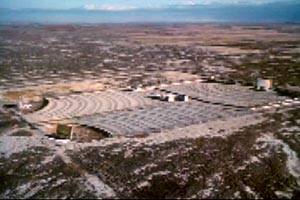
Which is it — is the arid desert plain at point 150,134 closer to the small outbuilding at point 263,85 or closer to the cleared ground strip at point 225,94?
the cleared ground strip at point 225,94

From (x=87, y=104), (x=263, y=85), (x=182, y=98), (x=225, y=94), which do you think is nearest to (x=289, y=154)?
(x=182, y=98)

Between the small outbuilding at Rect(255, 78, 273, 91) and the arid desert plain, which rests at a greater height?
the small outbuilding at Rect(255, 78, 273, 91)

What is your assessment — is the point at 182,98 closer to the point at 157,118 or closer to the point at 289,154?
the point at 157,118

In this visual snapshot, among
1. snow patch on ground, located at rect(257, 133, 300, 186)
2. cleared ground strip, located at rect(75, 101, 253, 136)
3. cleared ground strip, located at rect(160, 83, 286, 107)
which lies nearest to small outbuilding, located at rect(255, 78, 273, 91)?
cleared ground strip, located at rect(160, 83, 286, 107)

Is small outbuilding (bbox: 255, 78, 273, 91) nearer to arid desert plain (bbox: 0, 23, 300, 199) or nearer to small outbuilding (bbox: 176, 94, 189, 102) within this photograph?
arid desert plain (bbox: 0, 23, 300, 199)

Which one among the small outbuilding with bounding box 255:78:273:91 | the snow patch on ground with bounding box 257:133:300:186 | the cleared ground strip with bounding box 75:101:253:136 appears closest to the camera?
the snow patch on ground with bounding box 257:133:300:186

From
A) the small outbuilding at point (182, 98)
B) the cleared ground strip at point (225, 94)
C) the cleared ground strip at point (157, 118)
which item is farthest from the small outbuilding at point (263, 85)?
the cleared ground strip at point (157, 118)
